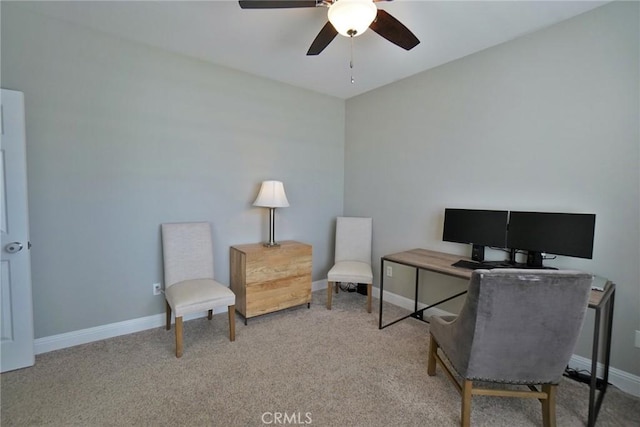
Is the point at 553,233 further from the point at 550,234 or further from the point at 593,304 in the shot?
the point at 593,304

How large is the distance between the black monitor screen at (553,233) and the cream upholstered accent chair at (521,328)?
764mm

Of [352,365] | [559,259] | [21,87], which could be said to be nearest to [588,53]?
[559,259]

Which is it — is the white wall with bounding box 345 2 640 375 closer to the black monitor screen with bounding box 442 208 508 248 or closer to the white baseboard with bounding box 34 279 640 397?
the white baseboard with bounding box 34 279 640 397

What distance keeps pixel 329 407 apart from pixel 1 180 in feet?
8.76

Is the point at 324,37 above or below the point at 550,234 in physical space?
above

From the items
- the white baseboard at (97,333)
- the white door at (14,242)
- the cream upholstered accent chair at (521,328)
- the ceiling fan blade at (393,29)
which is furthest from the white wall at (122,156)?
the cream upholstered accent chair at (521,328)

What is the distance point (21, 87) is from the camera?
2.14 meters

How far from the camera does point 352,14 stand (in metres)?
1.57

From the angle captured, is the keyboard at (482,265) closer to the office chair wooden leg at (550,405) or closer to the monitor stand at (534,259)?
the monitor stand at (534,259)

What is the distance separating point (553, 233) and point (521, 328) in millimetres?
1026

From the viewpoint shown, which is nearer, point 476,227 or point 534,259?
point 534,259

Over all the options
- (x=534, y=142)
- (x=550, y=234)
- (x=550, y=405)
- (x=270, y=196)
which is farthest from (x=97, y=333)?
(x=534, y=142)

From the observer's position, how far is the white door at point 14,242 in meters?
1.99

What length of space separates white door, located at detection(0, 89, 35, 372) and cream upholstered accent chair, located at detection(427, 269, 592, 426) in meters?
2.95
